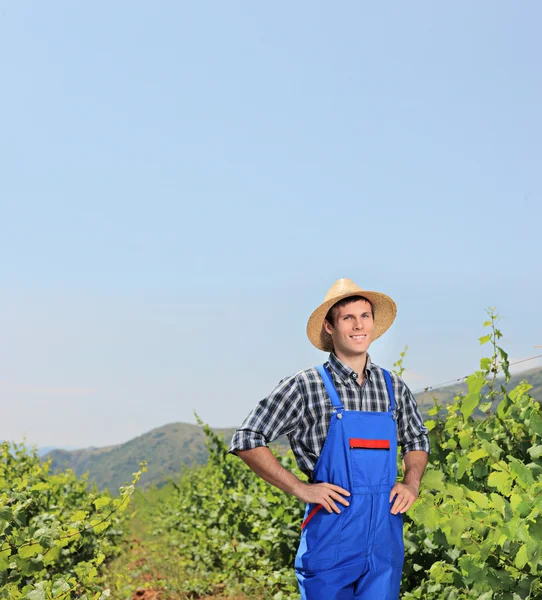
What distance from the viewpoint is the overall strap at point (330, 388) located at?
310 cm

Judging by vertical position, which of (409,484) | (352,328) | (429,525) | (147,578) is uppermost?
(352,328)

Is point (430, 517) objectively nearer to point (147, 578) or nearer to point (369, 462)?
point (369, 462)

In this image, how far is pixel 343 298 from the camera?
11.1ft

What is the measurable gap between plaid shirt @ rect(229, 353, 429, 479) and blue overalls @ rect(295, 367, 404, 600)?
3.0 inches

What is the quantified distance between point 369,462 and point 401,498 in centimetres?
20

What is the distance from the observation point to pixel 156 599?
7.11 metres

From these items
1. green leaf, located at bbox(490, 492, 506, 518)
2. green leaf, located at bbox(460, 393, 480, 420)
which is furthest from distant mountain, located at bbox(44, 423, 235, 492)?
green leaf, located at bbox(490, 492, 506, 518)

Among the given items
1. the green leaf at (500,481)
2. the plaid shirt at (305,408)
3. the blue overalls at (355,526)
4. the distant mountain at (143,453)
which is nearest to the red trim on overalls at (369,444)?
the blue overalls at (355,526)

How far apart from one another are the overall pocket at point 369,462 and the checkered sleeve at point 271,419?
→ 27cm

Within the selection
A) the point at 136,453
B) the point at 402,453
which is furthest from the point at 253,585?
the point at 136,453

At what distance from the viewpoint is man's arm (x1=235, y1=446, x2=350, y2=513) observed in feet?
9.66

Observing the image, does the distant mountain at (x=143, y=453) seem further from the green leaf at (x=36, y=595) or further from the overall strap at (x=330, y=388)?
the overall strap at (x=330, y=388)

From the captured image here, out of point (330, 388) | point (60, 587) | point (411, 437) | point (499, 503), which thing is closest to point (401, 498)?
point (411, 437)

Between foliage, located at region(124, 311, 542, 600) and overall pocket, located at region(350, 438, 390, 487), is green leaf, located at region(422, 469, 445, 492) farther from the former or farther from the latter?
overall pocket, located at region(350, 438, 390, 487)
